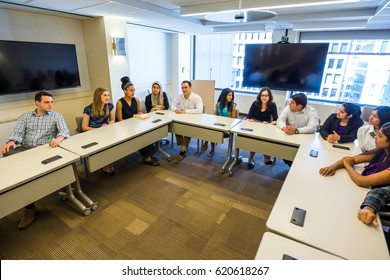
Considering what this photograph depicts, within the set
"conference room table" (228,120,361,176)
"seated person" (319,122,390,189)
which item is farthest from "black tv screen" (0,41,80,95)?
"seated person" (319,122,390,189)

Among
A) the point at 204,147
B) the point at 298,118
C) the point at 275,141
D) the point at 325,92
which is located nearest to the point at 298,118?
the point at 298,118

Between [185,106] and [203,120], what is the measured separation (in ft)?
2.13

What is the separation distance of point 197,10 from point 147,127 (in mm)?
1765

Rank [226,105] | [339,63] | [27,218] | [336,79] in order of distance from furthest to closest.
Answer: [336,79] → [339,63] → [226,105] → [27,218]

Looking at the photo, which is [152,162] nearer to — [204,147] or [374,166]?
[204,147]

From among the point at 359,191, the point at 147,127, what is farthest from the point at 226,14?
the point at 359,191

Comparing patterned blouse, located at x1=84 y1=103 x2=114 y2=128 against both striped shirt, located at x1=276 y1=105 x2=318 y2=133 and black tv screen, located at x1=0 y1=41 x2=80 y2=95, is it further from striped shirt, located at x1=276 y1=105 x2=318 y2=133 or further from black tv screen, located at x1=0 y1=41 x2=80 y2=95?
striped shirt, located at x1=276 y1=105 x2=318 y2=133

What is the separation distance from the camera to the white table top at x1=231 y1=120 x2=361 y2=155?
233 cm

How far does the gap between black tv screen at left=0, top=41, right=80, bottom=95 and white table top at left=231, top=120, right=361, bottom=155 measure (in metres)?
3.05

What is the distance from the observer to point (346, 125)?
2.47 meters

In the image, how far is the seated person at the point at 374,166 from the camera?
1443 millimetres

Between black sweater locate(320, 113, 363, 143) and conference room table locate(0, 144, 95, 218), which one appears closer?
conference room table locate(0, 144, 95, 218)

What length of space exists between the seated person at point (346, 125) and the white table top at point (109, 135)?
2.14m
